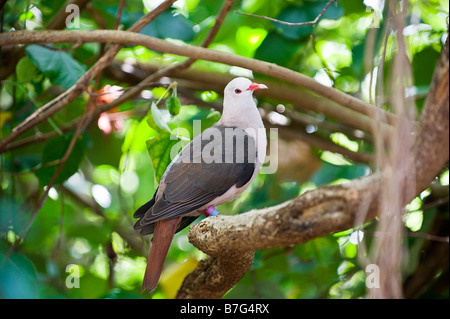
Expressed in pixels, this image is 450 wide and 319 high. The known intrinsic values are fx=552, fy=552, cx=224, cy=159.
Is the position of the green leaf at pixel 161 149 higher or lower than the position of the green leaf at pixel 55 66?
lower

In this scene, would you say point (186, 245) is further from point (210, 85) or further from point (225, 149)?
point (225, 149)

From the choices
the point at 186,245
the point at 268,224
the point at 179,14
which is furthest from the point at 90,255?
the point at 268,224

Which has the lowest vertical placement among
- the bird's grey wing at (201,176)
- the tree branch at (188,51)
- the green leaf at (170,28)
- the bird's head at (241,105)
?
the bird's grey wing at (201,176)

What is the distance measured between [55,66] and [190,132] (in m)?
0.84

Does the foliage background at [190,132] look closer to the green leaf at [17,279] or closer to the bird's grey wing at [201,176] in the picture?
the green leaf at [17,279]

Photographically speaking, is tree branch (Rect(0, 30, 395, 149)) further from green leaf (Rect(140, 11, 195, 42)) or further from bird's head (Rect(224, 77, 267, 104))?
green leaf (Rect(140, 11, 195, 42))

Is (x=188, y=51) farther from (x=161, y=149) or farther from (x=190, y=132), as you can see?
(x=190, y=132)

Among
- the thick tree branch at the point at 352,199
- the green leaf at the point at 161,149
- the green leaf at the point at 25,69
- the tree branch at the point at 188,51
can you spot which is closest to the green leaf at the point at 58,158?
the green leaf at the point at 25,69

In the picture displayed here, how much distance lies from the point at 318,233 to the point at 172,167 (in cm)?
95

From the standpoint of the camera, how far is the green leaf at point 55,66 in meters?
2.31

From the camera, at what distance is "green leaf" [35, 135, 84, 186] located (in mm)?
2619

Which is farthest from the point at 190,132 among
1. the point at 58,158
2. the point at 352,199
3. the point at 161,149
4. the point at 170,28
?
the point at 352,199

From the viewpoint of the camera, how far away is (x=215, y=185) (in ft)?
6.59

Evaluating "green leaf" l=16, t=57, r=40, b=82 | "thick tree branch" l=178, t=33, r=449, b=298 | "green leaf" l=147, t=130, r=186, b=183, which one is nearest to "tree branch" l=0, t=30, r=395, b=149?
"green leaf" l=147, t=130, r=186, b=183
